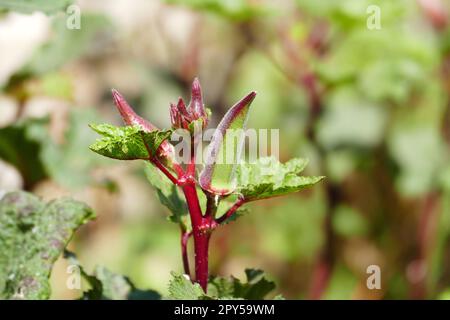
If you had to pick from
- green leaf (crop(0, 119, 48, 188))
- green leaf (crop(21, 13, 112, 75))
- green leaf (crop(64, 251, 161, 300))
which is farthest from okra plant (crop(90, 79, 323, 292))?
green leaf (crop(21, 13, 112, 75))

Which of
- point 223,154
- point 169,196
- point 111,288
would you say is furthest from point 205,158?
point 111,288

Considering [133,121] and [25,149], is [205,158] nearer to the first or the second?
[133,121]

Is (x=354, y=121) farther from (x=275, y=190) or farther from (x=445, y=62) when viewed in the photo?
(x=275, y=190)

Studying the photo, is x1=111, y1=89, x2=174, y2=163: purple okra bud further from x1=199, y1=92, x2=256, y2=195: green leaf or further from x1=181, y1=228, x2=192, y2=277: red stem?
x1=181, y1=228, x2=192, y2=277: red stem

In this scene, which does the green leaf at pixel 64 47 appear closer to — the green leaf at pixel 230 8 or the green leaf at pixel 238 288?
the green leaf at pixel 230 8

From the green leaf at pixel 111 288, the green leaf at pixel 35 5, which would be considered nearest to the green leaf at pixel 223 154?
the green leaf at pixel 111 288
